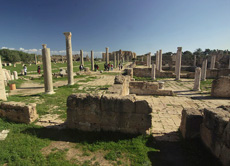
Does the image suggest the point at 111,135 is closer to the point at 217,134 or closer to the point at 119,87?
the point at 217,134

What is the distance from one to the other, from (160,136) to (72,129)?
3249 millimetres

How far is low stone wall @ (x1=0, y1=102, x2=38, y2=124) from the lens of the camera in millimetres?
5484

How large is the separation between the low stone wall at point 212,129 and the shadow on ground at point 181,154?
190 mm

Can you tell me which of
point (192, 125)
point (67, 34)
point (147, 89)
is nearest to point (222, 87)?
point (147, 89)

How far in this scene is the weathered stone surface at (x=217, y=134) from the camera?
3121 mm

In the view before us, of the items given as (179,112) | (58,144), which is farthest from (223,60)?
(58,144)

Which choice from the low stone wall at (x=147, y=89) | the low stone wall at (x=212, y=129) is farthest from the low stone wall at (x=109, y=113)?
the low stone wall at (x=147, y=89)

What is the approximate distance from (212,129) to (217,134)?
7.3 inches

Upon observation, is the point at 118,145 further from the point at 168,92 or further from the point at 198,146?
the point at 168,92

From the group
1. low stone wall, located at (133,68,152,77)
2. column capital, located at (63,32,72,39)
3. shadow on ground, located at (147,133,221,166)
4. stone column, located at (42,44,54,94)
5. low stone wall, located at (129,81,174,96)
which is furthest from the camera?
low stone wall, located at (133,68,152,77)

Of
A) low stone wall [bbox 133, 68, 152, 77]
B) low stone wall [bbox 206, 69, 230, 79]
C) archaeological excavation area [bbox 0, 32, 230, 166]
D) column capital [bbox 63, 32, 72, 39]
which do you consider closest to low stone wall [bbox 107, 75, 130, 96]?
archaeological excavation area [bbox 0, 32, 230, 166]

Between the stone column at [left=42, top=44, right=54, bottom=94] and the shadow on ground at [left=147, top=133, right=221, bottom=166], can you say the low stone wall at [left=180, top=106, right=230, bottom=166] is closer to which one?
the shadow on ground at [left=147, top=133, right=221, bottom=166]

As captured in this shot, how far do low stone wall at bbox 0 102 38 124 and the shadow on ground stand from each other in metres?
4.81

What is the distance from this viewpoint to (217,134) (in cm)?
348
